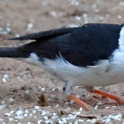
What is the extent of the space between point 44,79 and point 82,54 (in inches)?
51.3

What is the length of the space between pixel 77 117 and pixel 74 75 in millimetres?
402

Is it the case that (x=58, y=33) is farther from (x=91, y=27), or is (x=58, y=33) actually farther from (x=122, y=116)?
(x=122, y=116)

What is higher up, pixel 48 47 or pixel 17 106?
pixel 48 47

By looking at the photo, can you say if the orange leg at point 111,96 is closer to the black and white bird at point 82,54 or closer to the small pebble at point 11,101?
the black and white bird at point 82,54

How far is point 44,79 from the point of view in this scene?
608 centimetres

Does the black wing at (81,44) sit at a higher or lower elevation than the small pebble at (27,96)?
higher

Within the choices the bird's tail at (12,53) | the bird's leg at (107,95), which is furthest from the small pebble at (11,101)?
the bird's leg at (107,95)

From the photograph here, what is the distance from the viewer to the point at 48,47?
5055 mm

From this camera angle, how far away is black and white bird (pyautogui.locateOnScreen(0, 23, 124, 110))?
4.71 meters

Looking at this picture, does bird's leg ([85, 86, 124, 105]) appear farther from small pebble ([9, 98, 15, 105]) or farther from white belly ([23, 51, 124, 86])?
small pebble ([9, 98, 15, 105])

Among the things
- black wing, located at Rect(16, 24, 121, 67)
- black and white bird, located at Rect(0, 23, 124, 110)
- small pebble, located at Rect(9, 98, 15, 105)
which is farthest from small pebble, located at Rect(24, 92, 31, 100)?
black wing, located at Rect(16, 24, 121, 67)

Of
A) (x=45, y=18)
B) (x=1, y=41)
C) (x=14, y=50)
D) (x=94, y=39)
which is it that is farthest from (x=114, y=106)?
(x=45, y=18)

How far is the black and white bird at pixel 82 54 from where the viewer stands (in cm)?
471

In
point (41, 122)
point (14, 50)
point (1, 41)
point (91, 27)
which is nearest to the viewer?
point (41, 122)
